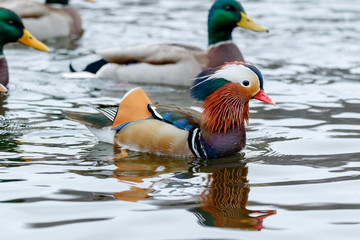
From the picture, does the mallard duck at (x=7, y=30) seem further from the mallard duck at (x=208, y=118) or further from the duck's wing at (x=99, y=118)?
the mallard duck at (x=208, y=118)

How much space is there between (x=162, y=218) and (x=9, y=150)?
2355 millimetres

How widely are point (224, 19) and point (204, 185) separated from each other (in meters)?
4.92

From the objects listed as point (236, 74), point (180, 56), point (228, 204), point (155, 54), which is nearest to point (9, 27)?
point (155, 54)

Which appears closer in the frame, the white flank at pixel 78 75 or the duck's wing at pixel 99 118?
the duck's wing at pixel 99 118

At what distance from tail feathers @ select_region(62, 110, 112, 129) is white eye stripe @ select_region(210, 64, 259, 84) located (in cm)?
121

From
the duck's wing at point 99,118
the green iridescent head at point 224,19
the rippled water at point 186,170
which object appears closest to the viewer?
the rippled water at point 186,170

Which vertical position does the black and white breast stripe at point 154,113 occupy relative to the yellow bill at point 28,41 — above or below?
below

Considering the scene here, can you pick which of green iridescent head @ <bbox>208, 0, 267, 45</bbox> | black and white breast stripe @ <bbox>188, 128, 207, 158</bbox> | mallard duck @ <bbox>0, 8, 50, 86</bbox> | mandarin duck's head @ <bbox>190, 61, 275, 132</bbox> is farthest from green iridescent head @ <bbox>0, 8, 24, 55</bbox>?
black and white breast stripe @ <bbox>188, 128, 207, 158</bbox>

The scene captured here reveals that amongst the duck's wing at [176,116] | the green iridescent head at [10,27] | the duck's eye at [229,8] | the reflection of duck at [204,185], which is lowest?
the reflection of duck at [204,185]

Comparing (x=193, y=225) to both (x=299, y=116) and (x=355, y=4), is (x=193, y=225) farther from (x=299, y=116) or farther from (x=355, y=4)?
(x=355, y=4)

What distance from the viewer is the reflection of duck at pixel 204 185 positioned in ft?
17.6

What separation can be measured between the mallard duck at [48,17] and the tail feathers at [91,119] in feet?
21.4

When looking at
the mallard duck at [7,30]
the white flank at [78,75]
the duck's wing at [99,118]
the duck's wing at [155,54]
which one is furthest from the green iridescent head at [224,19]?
the duck's wing at [99,118]

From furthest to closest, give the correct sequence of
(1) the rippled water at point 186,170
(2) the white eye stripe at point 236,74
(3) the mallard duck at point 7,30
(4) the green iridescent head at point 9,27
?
(4) the green iridescent head at point 9,27 → (3) the mallard duck at point 7,30 → (2) the white eye stripe at point 236,74 → (1) the rippled water at point 186,170
